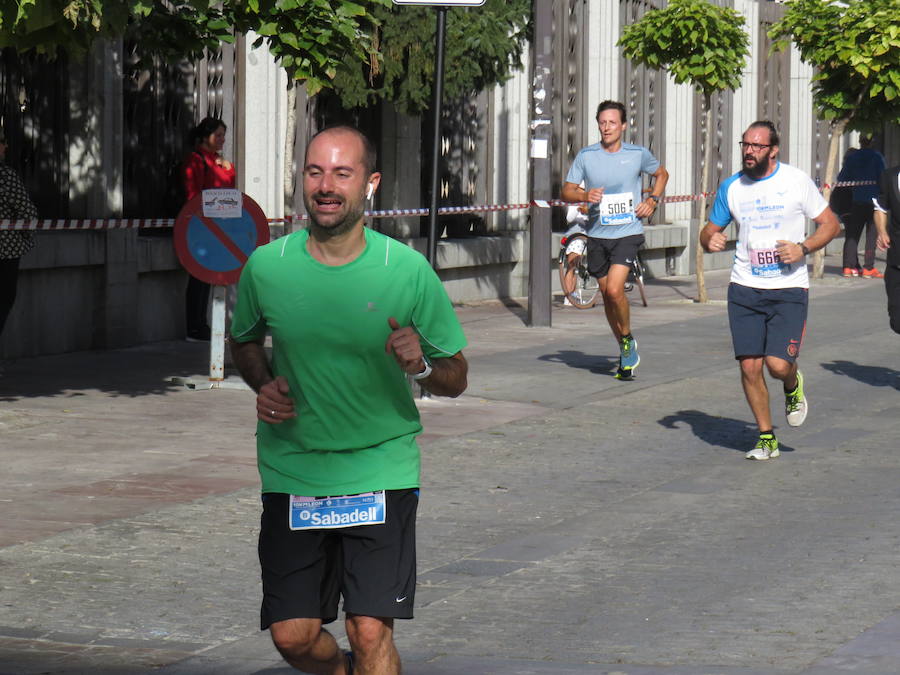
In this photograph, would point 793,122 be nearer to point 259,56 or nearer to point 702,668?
point 259,56

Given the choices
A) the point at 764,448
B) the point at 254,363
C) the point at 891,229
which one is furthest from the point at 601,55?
the point at 254,363

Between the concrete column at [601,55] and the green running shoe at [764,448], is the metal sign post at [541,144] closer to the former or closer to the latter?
the concrete column at [601,55]

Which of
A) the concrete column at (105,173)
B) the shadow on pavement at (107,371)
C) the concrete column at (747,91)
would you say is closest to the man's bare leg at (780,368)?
the shadow on pavement at (107,371)

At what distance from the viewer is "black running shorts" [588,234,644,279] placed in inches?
518

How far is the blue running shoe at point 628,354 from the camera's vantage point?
1322 centimetres

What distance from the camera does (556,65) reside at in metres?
22.5

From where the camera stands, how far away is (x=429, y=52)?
1688 centimetres

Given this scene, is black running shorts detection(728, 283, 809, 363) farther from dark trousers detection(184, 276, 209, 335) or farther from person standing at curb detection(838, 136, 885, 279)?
person standing at curb detection(838, 136, 885, 279)

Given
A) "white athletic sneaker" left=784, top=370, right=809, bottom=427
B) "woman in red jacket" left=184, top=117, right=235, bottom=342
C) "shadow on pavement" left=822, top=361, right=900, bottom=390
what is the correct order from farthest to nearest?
1. "woman in red jacket" left=184, top=117, right=235, bottom=342
2. "shadow on pavement" left=822, top=361, right=900, bottom=390
3. "white athletic sneaker" left=784, top=370, right=809, bottom=427

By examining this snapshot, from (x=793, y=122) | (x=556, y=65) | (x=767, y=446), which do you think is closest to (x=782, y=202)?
(x=767, y=446)

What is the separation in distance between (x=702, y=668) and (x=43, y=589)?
252cm

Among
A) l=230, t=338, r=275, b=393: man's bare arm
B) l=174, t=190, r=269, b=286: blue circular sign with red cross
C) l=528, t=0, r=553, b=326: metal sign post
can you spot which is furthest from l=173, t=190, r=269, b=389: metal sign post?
l=230, t=338, r=275, b=393: man's bare arm

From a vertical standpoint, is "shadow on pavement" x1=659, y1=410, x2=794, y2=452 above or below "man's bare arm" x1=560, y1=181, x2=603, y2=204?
below

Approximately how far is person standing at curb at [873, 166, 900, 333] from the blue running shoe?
184 centimetres
